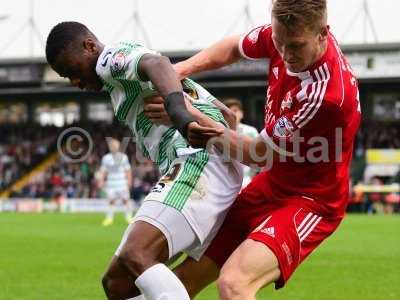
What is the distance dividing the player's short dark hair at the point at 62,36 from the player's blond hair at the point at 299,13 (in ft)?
4.02

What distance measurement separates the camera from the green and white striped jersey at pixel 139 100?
4.89 meters

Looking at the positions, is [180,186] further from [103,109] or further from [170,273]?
[103,109]

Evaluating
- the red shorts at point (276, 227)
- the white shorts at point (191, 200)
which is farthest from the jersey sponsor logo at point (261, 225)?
the white shorts at point (191, 200)

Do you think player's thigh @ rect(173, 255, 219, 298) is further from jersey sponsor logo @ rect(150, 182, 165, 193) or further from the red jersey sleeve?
the red jersey sleeve

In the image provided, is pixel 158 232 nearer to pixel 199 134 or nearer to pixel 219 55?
pixel 199 134

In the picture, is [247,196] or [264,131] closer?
[264,131]

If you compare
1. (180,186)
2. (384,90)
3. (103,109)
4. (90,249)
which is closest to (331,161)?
(180,186)

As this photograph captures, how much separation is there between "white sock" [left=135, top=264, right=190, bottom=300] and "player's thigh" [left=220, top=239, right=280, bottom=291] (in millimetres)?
284

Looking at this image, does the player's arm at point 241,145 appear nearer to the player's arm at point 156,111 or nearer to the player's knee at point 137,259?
the player's arm at point 156,111

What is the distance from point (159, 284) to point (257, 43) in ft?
5.44

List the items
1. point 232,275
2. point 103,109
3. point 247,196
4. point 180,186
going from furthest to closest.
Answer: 1. point 103,109
2. point 247,196
3. point 180,186
4. point 232,275

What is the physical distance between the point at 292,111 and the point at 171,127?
2.51ft

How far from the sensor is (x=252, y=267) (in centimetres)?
470

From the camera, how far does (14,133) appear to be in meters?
48.6
